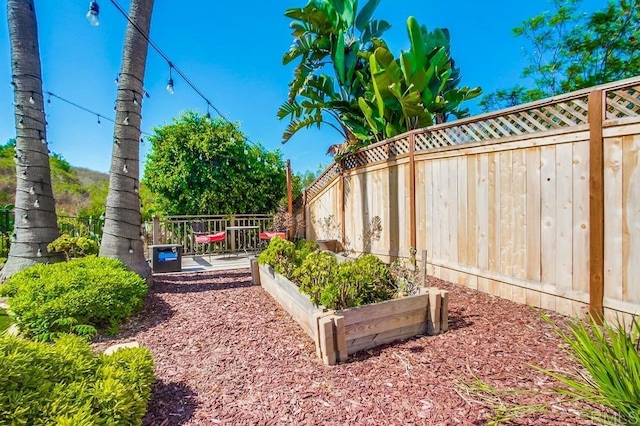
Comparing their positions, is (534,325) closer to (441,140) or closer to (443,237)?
(443,237)

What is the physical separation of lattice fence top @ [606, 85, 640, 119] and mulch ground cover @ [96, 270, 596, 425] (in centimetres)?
205

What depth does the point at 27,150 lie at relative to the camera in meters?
4.54

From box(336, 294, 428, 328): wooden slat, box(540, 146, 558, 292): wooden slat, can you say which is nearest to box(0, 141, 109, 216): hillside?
box(336, 294, 428, 328): wooden slat

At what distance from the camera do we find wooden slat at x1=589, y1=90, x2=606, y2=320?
2.85 meters

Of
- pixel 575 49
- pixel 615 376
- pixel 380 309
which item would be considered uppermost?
pixel 575 49

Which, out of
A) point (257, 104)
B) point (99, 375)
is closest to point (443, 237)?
point (99, 375)

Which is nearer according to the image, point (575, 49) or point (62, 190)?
point (575, 49)

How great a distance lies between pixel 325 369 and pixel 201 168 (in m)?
7.52

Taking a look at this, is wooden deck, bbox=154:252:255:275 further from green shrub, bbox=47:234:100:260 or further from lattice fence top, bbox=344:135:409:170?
lattice fence top, bbox=344:135:409:170

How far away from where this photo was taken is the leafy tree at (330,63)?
759 cm

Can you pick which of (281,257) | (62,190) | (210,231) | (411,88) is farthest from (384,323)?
(62,190)

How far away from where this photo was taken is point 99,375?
5.72 feet

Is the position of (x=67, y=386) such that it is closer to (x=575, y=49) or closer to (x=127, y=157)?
(x=127, y=157)

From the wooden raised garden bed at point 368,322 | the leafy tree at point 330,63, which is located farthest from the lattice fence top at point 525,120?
the leafy tree at point 330,63
